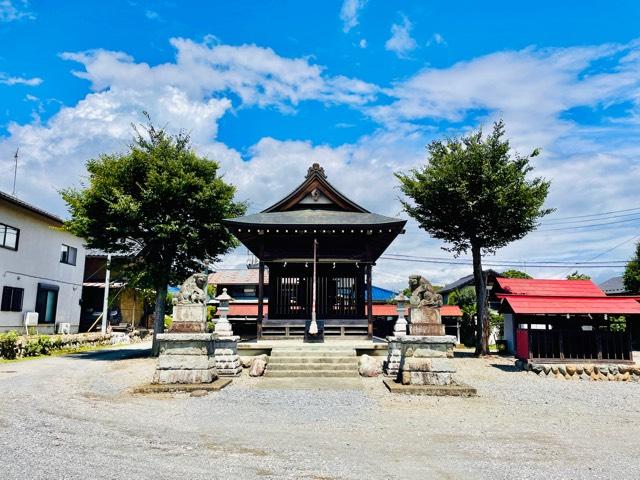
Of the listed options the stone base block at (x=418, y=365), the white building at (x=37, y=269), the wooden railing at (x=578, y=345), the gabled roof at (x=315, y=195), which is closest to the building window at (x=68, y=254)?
the white building at (x=37, y=269)

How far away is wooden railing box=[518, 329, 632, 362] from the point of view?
1648cm

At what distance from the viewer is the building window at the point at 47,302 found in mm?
26703

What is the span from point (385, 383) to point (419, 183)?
13.2m

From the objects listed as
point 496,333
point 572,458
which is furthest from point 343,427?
point 496,333

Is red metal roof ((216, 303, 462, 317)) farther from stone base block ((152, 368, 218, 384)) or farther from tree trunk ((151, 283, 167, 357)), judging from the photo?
stone base block ((152, 368, 218, 384))

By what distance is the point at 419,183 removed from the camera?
22.5 m

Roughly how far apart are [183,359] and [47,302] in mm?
21332

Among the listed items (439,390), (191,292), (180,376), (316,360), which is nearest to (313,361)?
(316,360)

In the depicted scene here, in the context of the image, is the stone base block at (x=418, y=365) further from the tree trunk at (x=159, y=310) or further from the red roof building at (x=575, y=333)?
the tree trunk at (x=159, y=310)

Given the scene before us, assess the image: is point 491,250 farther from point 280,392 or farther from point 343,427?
point 343,427

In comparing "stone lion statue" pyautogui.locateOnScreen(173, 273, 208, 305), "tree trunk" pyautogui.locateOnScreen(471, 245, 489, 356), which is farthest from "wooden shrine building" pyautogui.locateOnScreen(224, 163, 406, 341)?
"stone lion statue" pyautogui.locateOnScreen(173, 273, 208, 305)

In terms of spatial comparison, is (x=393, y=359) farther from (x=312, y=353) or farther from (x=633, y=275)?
(x=633, y=275)

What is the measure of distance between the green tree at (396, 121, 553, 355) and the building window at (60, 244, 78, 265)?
23.8 meters

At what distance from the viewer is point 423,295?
1192 centimetres
